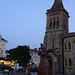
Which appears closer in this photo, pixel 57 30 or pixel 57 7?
pixel 57 30

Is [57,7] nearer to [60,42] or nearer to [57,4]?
[57,4]

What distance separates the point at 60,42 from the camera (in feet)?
103

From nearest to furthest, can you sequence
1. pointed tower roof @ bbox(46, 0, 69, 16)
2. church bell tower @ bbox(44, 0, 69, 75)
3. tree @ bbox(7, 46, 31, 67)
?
church bell tower @ bbox(44, 0, 69, 75)
pointed tower roof @ bbox(46, 0, 69, 16)
tree @ bbox(7, 46, 31, 67)

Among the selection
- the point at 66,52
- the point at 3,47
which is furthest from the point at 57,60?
the point at 3,47

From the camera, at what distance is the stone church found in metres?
28.5

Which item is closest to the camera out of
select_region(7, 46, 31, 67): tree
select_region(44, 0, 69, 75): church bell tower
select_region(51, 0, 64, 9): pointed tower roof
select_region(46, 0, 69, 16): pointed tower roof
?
select_region(44, 0, 69, 75): church bell tower

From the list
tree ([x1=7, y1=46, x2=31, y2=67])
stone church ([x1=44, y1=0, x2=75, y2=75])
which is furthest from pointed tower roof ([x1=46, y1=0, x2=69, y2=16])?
tree ([x1=7, y1=46, x2=31, y2=67])

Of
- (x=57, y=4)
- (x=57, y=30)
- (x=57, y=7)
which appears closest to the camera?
(x=57, y=30)

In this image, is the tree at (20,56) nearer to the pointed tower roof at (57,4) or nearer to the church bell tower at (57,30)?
the church bell tower at (57,30)

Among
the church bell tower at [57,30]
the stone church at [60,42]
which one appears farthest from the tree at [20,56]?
the stone church at [60,42]

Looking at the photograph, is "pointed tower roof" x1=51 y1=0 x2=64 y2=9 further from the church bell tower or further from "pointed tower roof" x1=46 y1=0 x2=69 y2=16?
the church bell tower

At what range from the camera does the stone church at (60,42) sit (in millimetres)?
28547

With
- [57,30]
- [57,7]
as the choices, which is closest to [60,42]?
[57,30]

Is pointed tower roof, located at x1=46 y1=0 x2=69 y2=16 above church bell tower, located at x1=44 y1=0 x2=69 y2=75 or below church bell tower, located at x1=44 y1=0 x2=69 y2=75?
above
